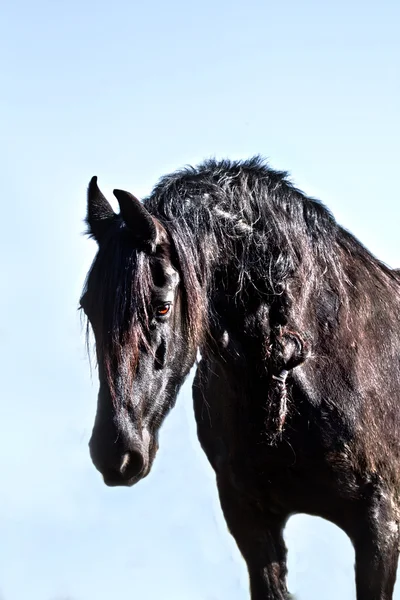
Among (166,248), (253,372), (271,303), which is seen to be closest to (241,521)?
(253,372)

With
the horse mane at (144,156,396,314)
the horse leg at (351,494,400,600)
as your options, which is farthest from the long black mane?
the horse leg at (351,494,400,600)

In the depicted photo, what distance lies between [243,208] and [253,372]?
0.88m

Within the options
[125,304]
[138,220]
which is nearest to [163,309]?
[125,304]

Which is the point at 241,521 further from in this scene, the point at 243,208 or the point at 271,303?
the point at 243,208

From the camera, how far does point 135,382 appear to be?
5.11 meters

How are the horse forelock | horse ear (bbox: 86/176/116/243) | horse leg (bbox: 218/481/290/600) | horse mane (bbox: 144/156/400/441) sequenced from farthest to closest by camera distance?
horse leg (bbox: 218/481/290/600), horse ear (bbox: 86/176/116/243), horse mane (bbox: 144/156/400/441), the horse forelock

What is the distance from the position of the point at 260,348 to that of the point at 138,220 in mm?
962

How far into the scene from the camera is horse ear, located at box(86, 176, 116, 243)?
5688 millimetres

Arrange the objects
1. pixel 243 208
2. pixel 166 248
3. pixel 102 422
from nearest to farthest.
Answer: pixel 102 422
pixel 166 248
pixel 243 208

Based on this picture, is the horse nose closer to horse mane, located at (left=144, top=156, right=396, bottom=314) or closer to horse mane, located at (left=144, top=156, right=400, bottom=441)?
horse mane, located at (left=144, top=156, right=400, bottom=441)

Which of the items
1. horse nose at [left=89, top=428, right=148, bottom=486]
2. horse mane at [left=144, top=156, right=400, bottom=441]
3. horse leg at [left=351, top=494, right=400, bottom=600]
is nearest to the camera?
horse nose at [left=89, top=428, right=148, bottom=486]

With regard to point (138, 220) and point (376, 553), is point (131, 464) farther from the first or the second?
point (376, 553)

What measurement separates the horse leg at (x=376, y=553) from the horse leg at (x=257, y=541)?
0.63 meters

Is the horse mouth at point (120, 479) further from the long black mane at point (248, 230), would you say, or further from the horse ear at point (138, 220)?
the horse ear at point (138, 220)
